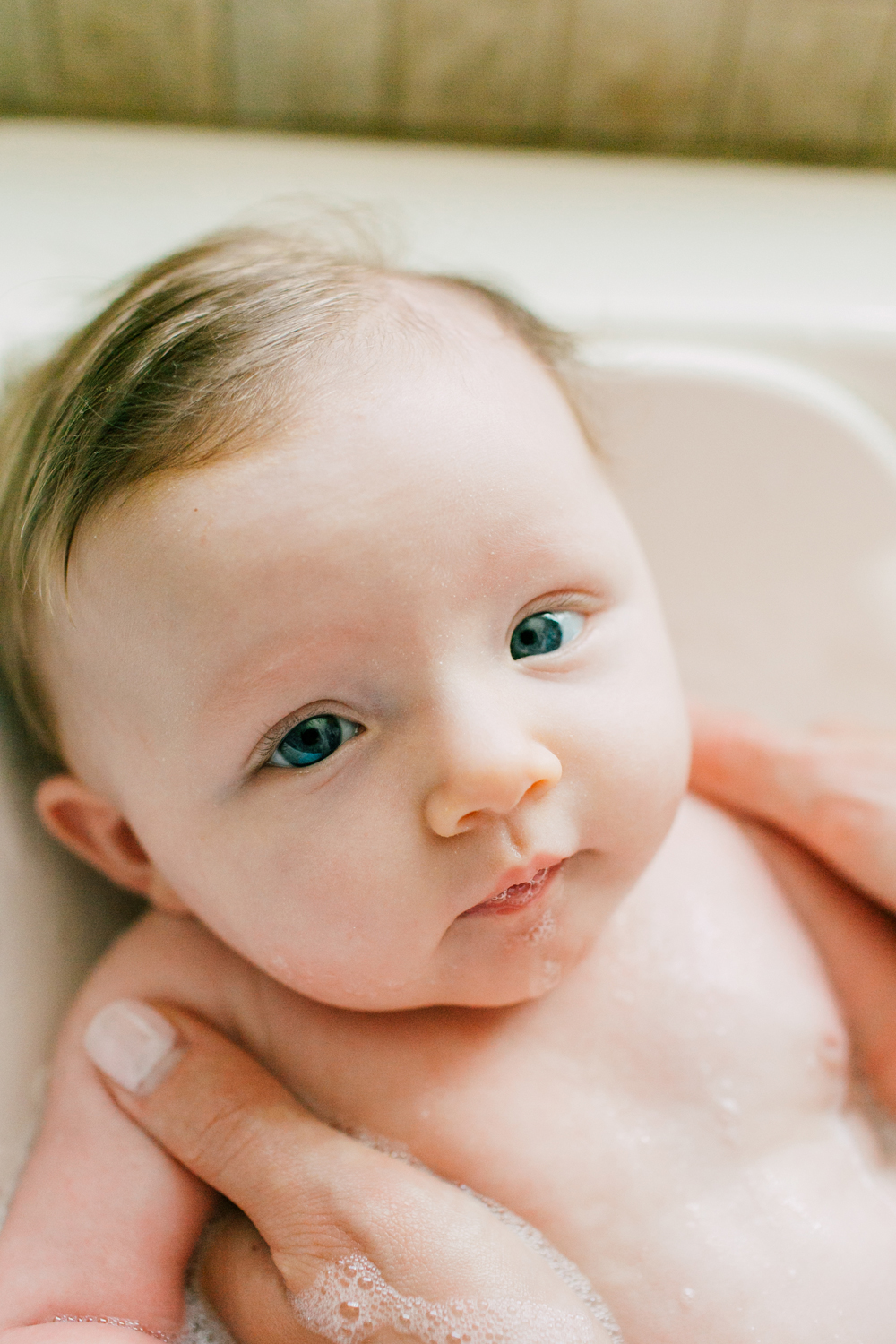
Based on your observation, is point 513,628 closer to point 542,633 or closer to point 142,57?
point 542,633

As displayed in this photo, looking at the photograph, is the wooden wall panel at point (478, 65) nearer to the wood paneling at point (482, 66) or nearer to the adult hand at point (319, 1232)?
the wood paneling at point (482, 66)

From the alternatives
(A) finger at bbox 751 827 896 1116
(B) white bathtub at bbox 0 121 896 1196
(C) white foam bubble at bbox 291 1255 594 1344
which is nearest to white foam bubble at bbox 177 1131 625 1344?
(C) white foam bubble at bbox 291 1255 594 1344

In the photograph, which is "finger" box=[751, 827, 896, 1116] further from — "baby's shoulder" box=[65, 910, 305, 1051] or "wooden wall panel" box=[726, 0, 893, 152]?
"wooden wall panel" box=[726, 0, 893, 152]

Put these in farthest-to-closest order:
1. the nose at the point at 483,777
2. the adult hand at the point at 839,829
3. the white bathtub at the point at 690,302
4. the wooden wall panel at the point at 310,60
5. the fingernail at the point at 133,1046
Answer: the wooden wall panel at the point at 310,60, the white bathtub at the point at 690,302, the adult hand at the point at 839,829, the fingernail at the point at 133,1046, the nose at the point at 483,777

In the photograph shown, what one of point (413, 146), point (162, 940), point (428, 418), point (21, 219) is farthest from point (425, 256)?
point (162, 940)

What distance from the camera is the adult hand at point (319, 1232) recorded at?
0.66 metres

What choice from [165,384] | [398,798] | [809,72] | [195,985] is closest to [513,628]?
[398,798]

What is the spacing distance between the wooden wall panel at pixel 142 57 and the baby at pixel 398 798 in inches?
23.0

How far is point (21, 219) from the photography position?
1140mm

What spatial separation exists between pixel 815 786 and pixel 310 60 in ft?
3.14

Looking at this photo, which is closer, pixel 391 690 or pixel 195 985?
pixel 391 690

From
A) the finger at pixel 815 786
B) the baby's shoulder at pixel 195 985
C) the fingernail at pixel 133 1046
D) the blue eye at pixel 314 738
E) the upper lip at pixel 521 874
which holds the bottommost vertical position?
the baby's shoulder at pixel 195 985

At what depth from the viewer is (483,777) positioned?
1.95 feet

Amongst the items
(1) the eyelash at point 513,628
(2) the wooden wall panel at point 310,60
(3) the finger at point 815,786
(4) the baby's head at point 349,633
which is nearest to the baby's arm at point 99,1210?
(4) the baby's head at point 349,633
